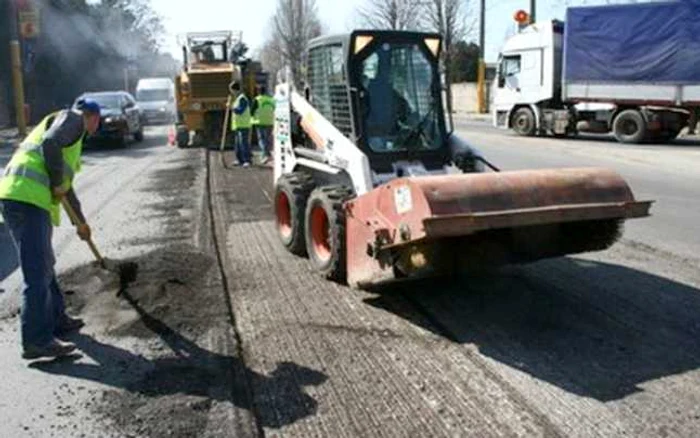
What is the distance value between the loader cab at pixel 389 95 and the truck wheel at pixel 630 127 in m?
15.4

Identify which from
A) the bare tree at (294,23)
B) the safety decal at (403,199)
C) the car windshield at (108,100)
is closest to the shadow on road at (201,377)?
the safety decal at (403,199)

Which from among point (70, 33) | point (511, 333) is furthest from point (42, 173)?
point (70, 33)

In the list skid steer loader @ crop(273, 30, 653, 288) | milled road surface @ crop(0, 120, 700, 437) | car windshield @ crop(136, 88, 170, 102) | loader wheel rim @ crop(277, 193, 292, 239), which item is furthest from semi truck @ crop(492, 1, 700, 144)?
car windshield @ crop(136, 88, 170, 102)

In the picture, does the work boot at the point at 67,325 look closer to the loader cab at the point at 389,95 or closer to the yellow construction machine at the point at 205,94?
the loader cab at the point at 389,95

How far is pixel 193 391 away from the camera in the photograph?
467 cm

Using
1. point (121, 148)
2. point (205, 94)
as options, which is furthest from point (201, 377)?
point (121, 148)

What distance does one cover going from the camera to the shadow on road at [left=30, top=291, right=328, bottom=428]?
4477 millimetres

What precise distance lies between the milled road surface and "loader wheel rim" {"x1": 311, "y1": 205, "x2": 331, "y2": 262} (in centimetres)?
27

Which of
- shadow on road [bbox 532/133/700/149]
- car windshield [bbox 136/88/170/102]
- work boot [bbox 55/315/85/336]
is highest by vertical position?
car windshield [bbox 136/88/170/102]

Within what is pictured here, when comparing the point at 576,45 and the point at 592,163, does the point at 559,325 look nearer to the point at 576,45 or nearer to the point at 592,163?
the point at 592,163

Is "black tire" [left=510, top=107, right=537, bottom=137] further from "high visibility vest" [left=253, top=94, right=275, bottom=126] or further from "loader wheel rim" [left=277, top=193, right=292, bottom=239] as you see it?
"loader wheel rim" [left=277, top=193, right=292, bottom=239]

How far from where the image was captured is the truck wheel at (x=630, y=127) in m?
21.3

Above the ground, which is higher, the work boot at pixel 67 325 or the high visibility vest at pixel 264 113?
the high visibility vest at pixel 264 113

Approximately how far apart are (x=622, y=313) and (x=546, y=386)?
1.64 metres
